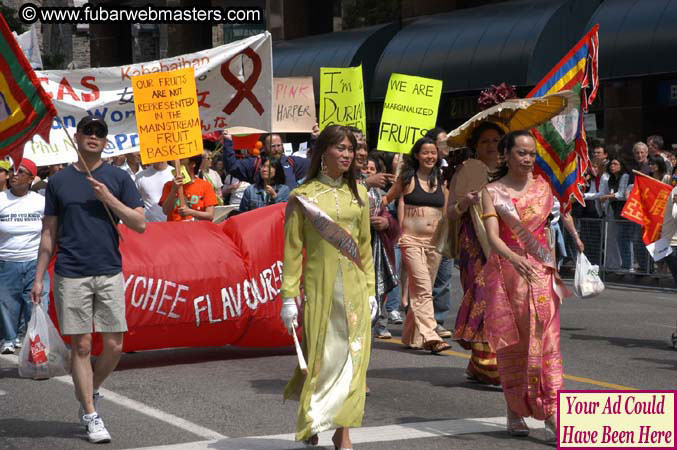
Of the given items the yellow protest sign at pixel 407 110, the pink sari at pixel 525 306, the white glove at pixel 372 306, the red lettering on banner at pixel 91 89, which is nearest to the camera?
the white glove at pixel 372 306

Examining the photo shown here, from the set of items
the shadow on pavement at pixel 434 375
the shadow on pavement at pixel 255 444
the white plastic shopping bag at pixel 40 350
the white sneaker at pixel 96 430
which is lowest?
the shadow on pavement at pixel 434 375

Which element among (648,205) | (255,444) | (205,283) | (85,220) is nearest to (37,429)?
(85,220)

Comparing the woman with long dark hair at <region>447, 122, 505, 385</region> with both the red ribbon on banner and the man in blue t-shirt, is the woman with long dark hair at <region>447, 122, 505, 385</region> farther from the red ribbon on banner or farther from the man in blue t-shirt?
the red ribbon on banner

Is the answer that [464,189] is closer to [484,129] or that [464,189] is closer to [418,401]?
[484,129]

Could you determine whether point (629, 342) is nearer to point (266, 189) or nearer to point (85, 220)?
point (266, 189)

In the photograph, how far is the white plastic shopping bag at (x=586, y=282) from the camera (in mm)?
8227

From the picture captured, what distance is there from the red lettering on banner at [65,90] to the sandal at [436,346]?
4.67m

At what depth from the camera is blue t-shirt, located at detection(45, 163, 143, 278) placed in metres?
7.46

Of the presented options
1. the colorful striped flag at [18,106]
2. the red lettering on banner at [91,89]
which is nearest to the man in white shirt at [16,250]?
the red lettering on banner at [91,89]

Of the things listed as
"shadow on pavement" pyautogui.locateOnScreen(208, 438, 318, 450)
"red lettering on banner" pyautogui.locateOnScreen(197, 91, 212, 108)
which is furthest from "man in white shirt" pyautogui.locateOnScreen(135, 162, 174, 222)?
"shadow on pavement" pyautogui.locateOnScreen(208, 438, 318, 450)

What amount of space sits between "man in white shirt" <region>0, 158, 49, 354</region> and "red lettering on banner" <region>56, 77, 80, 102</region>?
1932 mm

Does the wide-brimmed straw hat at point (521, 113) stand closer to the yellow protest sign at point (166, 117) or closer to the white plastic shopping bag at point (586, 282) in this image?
the white plastic shopping bag at point (586, 282)

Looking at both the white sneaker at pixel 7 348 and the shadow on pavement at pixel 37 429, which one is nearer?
the shadow on pavement at pixel 37 429

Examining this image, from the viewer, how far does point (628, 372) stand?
32.5 feet
